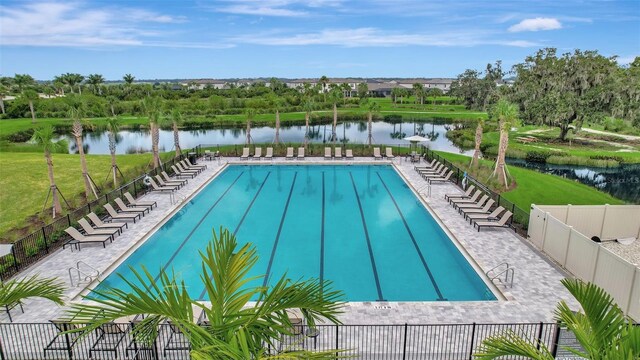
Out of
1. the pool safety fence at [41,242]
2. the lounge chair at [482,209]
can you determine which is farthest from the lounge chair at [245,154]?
the lounge chair at [482,209]

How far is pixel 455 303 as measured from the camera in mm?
9328

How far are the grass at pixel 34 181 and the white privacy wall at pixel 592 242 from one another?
16855mm

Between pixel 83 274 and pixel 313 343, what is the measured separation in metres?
6.83

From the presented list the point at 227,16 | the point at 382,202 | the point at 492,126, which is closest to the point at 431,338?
the point at 382,202

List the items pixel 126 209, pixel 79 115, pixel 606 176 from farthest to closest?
pixel 606 176 < pixel 79 115 < pixel 126 209

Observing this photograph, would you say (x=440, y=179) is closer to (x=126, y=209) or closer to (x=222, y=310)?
(x=126, y=209)

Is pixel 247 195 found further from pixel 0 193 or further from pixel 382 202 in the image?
pixel 0 193

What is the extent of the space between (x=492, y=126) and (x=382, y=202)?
33.1m

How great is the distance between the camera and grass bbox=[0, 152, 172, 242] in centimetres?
1523

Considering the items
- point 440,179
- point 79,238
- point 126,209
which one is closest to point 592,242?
point 440,179

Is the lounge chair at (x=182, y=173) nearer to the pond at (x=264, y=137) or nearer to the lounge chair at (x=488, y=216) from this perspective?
the lounge chair at (x=488, y=216)

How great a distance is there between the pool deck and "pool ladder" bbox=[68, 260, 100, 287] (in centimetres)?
16

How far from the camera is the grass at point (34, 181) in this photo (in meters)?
15.2

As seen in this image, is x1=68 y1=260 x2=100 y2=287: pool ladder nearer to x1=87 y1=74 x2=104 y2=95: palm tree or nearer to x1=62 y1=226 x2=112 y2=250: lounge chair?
x1=62 y1=226 x2=112 y2=250: lounge chair
